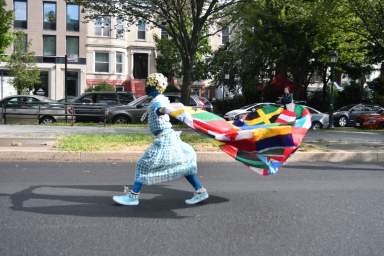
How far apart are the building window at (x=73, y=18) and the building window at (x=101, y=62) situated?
9.69 feet

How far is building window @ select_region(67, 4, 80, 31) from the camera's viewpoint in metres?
47.1

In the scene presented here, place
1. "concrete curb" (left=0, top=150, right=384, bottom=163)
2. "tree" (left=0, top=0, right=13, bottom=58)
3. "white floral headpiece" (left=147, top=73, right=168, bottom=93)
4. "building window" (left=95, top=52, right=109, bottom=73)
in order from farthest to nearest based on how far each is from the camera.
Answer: "building window" (left=95, top=52, right=109, bottom=73)
"tree" (left=0, top=0, right=13, bottom=58)
"concrete curb" (left=0, top=150, right=384, bottom=163)
"white floral headpiece" (left=147, top=73, right=168, bottom=93)

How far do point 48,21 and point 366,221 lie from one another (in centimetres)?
4409

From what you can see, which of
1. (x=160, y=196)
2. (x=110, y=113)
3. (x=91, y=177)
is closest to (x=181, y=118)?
(x=160, y=196)

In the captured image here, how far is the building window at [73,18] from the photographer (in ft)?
155

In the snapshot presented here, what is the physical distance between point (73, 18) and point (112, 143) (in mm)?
37137

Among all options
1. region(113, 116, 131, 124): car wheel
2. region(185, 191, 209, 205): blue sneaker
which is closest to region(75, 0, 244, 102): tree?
region(113, 116, 131, 124): car wheel

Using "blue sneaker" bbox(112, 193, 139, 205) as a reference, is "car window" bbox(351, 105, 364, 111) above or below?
above

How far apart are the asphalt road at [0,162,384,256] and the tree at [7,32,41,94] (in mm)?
30776

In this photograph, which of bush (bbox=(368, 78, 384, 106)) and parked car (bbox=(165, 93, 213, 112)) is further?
bush (bbox=(368, 78, 384, 106))

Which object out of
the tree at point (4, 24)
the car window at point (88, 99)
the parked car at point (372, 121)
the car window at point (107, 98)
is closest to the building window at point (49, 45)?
the tree at point (4, 24)

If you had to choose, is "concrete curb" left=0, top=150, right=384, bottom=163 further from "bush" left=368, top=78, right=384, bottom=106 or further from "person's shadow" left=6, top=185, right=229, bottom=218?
"bush" left=368, top=78, right=384, bottom=106

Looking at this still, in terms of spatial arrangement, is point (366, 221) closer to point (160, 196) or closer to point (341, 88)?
point (160, 196)

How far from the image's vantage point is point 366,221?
20.6 feet
